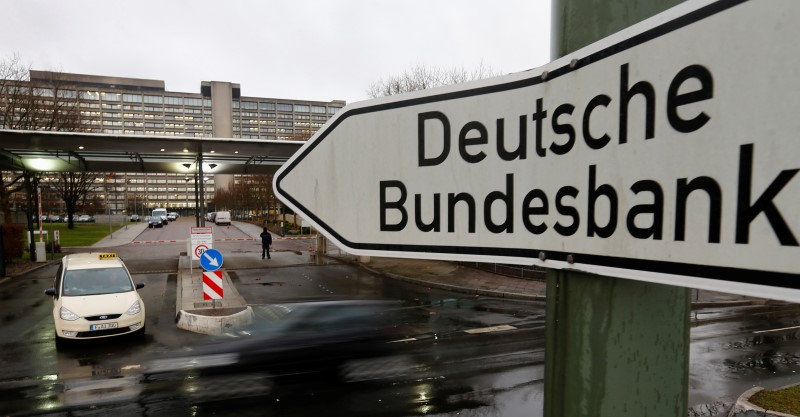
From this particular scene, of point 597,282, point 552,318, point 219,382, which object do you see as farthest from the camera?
point 219,382

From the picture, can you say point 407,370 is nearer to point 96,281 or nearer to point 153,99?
point 96,281

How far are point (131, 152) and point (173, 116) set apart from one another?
129m

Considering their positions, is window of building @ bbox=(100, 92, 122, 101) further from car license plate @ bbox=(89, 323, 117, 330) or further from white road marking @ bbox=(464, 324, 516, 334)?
white road marking @ bbox=(464, 324, 516, 334)

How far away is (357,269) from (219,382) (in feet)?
42.7

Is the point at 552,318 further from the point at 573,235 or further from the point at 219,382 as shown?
the point at 219,382

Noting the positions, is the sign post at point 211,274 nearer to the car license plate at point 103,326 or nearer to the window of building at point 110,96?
the car license plate at point 103,326

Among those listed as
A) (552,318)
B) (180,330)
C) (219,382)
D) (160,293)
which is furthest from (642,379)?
(160,293)

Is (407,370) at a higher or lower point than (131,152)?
lower

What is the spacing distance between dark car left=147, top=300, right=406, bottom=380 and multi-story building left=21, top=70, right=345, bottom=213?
4332 inches

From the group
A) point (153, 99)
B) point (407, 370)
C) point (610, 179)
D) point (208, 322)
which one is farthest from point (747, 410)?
point (153, 99)

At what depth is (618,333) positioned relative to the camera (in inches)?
41.3

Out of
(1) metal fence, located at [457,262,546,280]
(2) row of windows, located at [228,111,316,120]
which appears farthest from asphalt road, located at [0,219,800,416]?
(2) row of windows, located at [228,111,316,120]

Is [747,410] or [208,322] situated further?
[208,322]

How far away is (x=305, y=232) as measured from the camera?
41250 mm
